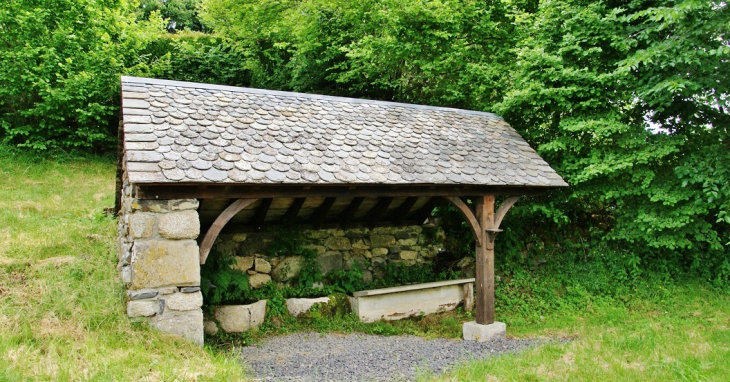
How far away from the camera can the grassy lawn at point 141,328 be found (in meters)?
3.80

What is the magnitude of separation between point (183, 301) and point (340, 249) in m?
3.20

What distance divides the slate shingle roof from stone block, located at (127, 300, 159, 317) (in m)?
1.22

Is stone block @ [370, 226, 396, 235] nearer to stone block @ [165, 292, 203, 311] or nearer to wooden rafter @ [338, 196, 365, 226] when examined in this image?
wooden rafter @ [338, 196, 365, 226]

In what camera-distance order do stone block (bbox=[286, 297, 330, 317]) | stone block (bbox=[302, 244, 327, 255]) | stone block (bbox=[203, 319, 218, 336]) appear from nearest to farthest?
stone block (bbox=[203, 319, 218, 336]) → stone block (bbox=[286, 297, 330, 317]) → stone block (bbox=[302, 244, 327, 255])

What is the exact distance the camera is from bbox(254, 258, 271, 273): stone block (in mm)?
6671

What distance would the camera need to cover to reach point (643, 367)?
4625mm

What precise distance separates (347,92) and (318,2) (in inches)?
89.1

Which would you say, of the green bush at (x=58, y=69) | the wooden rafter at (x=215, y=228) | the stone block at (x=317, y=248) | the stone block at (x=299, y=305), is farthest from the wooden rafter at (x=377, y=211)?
the green bush at (x=58, y=69)

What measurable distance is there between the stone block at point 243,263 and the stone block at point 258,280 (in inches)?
6.2

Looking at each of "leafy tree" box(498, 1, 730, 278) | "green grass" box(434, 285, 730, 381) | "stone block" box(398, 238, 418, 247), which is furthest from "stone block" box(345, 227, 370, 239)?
"leafy tree" box(498, 1, 730, 278)

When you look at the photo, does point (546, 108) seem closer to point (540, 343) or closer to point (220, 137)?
point (540, 343)

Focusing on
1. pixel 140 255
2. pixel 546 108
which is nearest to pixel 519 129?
pixel 546 108

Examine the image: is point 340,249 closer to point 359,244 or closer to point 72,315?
point 359,244

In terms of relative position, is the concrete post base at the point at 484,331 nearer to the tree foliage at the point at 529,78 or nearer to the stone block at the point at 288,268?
the tree foliage at the point at 529,78
